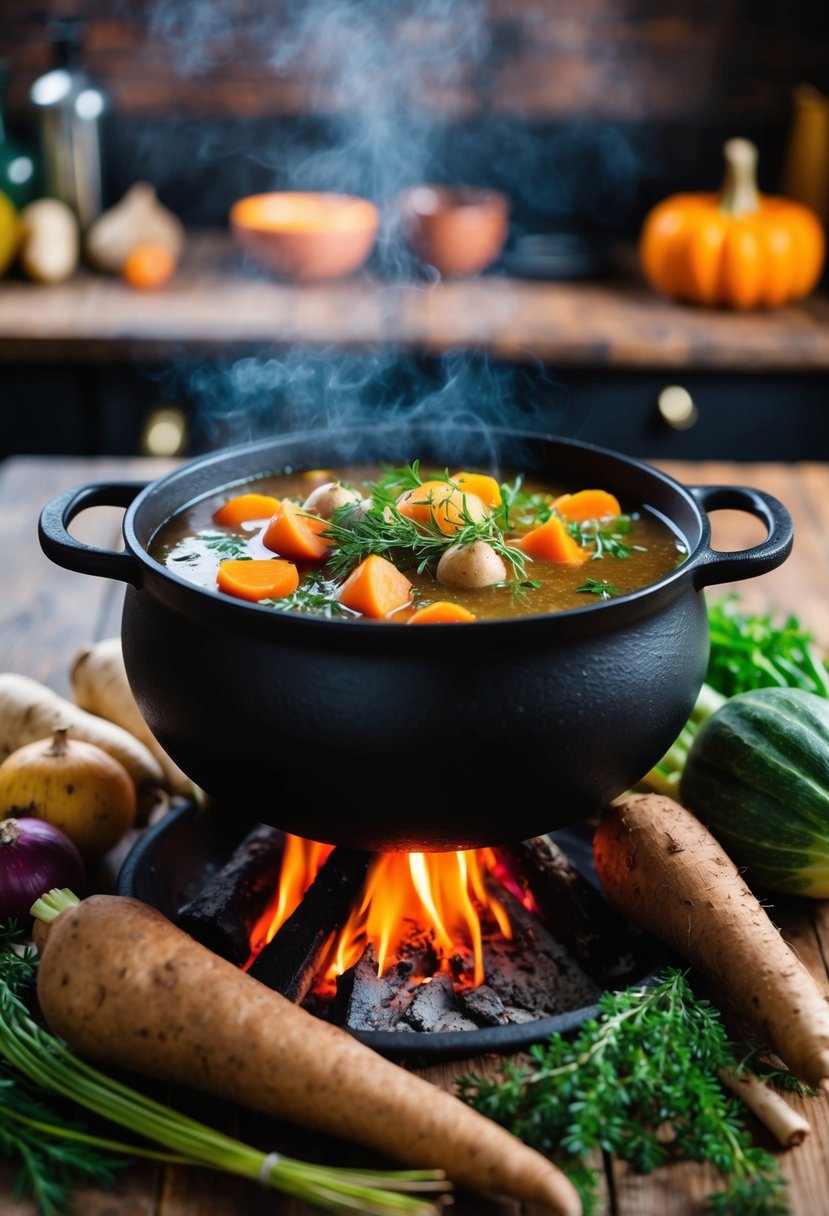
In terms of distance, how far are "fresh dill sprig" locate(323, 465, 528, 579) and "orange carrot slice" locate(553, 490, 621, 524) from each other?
0.23 metres

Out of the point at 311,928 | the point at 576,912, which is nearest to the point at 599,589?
the point at 576,912

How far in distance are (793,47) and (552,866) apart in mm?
3988

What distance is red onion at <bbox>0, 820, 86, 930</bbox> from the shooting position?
6.30 feet

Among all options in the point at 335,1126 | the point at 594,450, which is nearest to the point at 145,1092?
the point at 335,1126

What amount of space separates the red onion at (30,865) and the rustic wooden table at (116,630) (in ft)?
1.50

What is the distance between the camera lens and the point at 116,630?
283cm

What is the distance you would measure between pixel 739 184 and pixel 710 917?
3232mm

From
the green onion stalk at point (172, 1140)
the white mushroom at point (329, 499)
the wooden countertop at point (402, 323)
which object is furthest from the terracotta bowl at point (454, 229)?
the green onion stalk at point (172, 1140)

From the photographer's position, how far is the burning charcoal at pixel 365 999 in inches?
72.1

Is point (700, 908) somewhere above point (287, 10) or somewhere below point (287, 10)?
below

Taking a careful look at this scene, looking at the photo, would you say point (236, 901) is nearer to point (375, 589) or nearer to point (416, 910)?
point (416, 910)

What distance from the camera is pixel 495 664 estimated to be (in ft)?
5.08

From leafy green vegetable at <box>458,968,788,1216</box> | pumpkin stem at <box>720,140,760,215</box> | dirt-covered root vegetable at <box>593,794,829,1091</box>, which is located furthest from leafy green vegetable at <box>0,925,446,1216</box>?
pumpkin stem at <box>720,140,760,215</box>

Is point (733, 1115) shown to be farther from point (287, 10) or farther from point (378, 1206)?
point (287, 10)
